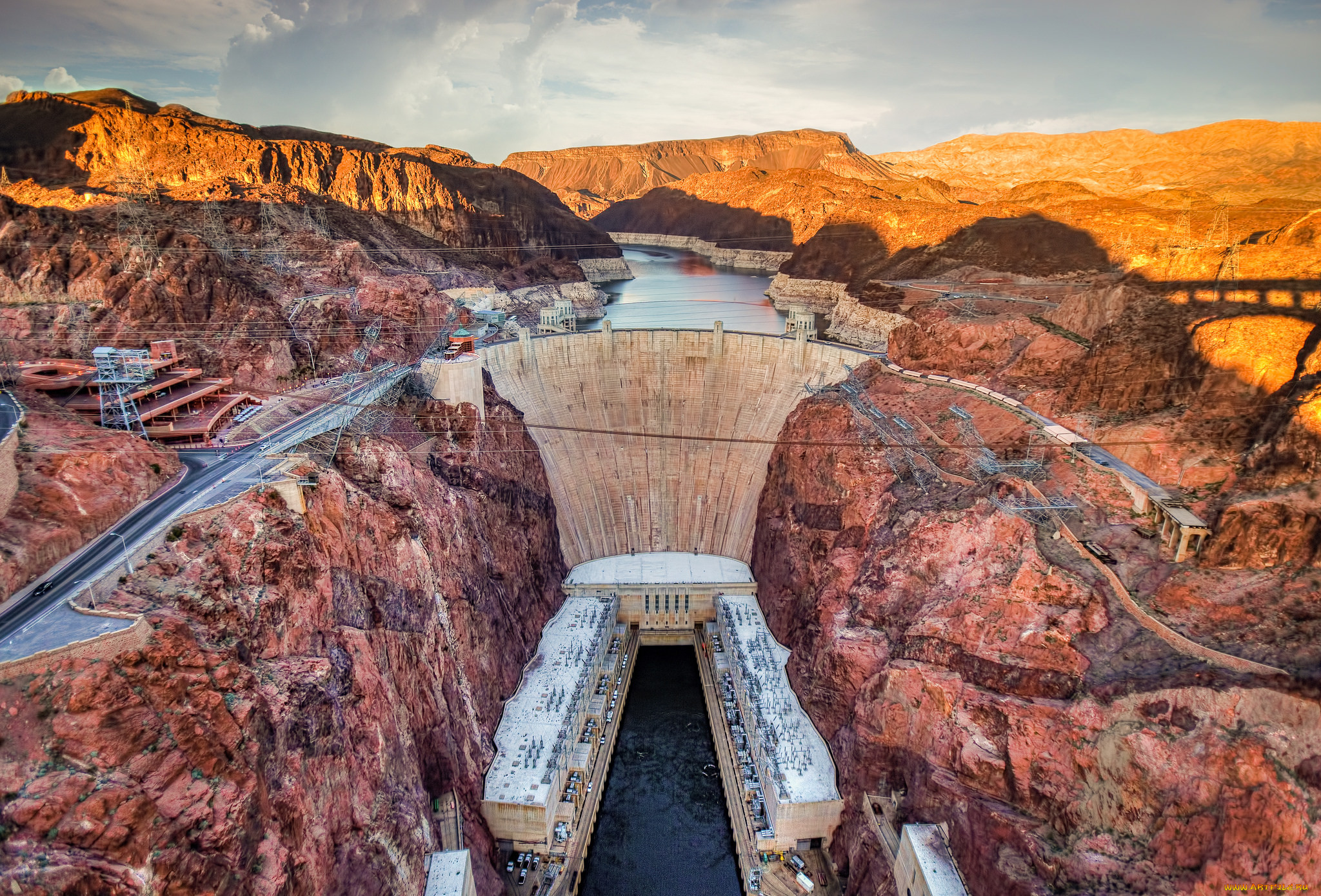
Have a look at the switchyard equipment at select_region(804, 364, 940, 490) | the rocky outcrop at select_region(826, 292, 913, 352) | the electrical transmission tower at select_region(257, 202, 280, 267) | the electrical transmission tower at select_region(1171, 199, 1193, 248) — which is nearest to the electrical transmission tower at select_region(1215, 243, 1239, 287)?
the switchyard equipment at select_region(804, 364, 940, 490)

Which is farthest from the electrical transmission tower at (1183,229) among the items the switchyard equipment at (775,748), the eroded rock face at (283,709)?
the eroded rock face at (283,709)

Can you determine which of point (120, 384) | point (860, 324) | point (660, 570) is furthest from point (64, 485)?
point (860, 324)

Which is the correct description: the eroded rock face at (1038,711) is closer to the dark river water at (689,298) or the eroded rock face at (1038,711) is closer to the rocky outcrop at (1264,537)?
the rocky outcrop at (1264,537)

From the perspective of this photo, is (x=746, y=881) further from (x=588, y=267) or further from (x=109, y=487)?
(x=588, y=267)

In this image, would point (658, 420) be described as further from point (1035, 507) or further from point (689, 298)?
point (689, 298)

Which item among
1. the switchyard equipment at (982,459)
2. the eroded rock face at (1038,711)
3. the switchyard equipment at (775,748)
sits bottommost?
the switchyard equipment at (775,748)

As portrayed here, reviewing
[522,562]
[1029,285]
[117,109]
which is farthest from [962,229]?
[117,109]
